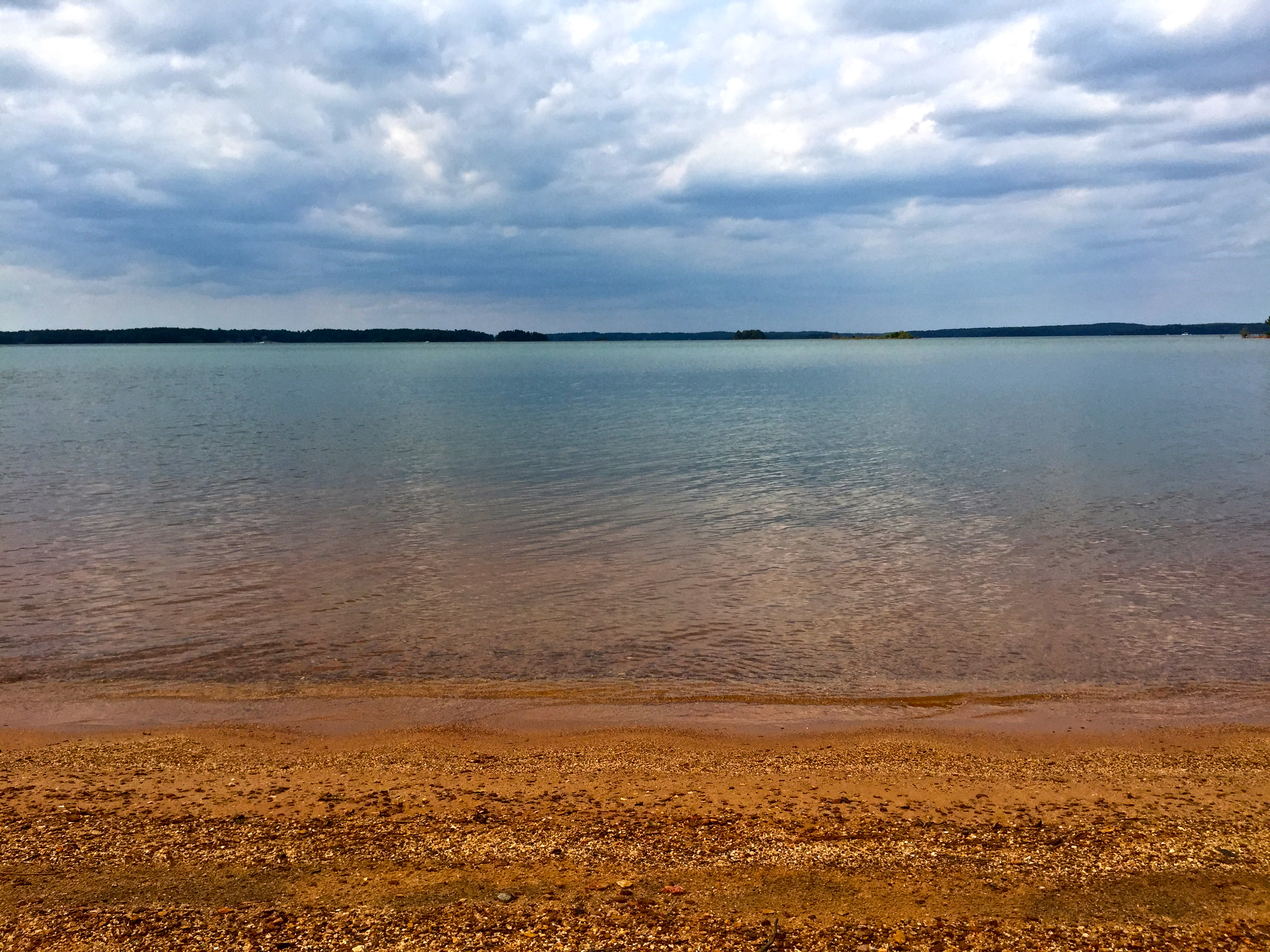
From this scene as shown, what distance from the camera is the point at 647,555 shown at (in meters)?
17.7

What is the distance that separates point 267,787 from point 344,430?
120 feet

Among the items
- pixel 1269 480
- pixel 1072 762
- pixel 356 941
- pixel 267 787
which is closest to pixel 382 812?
pixel 267 787

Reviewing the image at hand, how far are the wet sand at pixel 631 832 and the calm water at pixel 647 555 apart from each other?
1.87 meters

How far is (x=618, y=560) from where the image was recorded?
17312 mm

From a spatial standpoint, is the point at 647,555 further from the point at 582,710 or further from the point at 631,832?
the point at 631,832

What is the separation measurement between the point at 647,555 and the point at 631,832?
1064 centimetres

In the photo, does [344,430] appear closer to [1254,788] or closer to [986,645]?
[986,645]

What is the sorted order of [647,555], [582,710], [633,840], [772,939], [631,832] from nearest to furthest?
[772,939], [633,840], [631,832], [582,710], [647,555]

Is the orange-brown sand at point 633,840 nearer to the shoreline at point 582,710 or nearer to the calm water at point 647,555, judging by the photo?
the shoreline at point 582,710

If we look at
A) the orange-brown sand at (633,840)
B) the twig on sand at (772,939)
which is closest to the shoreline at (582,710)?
the orange-brown sand at (633,840)

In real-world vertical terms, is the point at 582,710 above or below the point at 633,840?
below

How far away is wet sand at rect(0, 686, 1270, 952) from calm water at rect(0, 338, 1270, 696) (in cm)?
187

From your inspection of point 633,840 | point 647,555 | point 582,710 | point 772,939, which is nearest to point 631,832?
point 633,840

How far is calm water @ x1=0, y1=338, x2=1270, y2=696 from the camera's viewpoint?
1218cm
